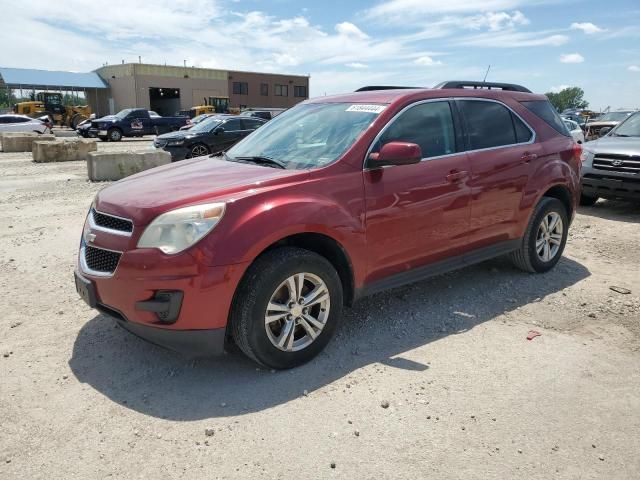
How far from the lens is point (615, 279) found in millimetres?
5207

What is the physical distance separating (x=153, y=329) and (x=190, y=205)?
2.51 ft

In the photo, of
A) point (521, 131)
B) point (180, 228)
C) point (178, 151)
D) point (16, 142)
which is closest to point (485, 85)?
point (521, 131)

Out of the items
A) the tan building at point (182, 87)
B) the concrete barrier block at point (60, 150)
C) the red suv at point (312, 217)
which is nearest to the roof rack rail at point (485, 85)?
the red suv at point (312, 217)

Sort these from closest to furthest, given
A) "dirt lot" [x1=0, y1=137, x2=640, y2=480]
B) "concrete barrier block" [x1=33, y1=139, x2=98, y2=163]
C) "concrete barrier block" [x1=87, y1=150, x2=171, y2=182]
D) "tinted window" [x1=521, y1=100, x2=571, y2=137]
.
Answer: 1. "dirt lot" [x1=0, y1=137, x2=640, y2=480]
2. "tinted window" [x1=521, y1=100, x2=571, y2=137]
3. "concrete barrier block" [x1=87, y1=150, x2=171, y2=182]
4. "concrete barrier block" [x1=33, y1=139, x2=98, y2=163]

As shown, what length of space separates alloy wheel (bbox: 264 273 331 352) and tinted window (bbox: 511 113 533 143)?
8.68ft

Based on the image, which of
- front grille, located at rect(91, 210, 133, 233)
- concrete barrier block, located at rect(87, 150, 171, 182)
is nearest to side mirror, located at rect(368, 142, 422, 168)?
front grille, located at rect(91, 210, 133, 233)

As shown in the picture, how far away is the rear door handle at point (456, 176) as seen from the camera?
13.4 feet

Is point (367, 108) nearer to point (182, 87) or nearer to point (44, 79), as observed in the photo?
point (44, 79)

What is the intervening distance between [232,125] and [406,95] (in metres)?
13.2

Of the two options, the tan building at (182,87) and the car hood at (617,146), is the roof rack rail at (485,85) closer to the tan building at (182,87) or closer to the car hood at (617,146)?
the car hood at (617,146)

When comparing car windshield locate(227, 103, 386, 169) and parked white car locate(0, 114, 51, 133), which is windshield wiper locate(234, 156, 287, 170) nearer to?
car windshield locate(227, 103, 386, 169)

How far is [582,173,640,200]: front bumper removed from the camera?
7906mm

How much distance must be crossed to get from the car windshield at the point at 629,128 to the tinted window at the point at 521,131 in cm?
545

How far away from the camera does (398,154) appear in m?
3.48
